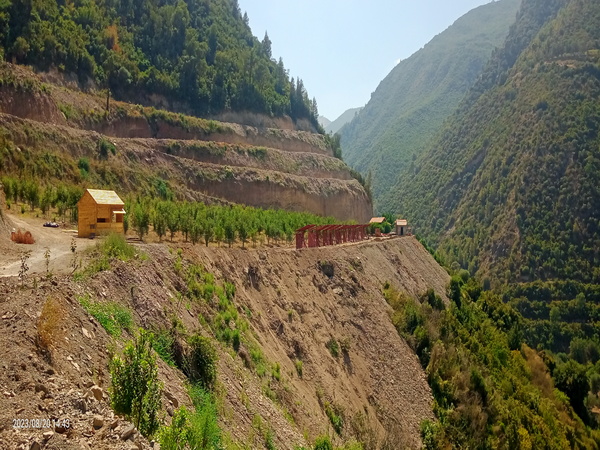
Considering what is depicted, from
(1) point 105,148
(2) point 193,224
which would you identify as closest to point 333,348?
(2) point 193,224

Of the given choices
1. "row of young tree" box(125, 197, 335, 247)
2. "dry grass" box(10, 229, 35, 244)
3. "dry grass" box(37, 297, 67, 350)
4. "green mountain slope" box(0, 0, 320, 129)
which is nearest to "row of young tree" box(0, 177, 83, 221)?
"row of young tree" box(125, 197, 335, 247)

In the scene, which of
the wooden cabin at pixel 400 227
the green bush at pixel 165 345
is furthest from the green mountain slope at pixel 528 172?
the green bush at pixel 165 345

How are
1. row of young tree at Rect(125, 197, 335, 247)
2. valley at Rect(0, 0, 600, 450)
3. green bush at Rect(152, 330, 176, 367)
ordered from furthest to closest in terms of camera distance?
row of young tree at Rect(125, 197, 335, 247) < green bush at Rect(152, 330, 176, 367) < valley at Rect(0, 0, 600, 450)

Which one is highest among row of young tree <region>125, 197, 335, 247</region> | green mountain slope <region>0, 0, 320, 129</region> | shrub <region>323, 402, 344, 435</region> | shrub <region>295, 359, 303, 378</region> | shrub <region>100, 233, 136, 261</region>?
green mountain slope <region>0, 0, 320, 129</region>

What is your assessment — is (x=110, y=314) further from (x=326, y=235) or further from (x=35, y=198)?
(x=326, y=235)

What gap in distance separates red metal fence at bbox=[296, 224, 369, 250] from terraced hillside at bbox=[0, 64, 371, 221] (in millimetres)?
14328

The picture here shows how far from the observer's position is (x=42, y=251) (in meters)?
16.3

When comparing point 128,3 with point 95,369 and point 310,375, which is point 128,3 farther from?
point 95,369

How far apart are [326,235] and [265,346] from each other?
1807 cm

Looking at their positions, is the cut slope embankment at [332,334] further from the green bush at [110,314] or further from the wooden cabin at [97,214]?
the wooden cabin at [97,214]

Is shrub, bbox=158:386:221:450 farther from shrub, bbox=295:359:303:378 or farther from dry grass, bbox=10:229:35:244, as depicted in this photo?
dry grass, bbox=10:229:35:244

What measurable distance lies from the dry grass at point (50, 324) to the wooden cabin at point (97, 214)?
10.6m

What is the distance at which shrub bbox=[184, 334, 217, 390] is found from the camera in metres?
13.0

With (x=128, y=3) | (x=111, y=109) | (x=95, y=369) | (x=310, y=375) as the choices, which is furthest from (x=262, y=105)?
(x=95, y=369)
